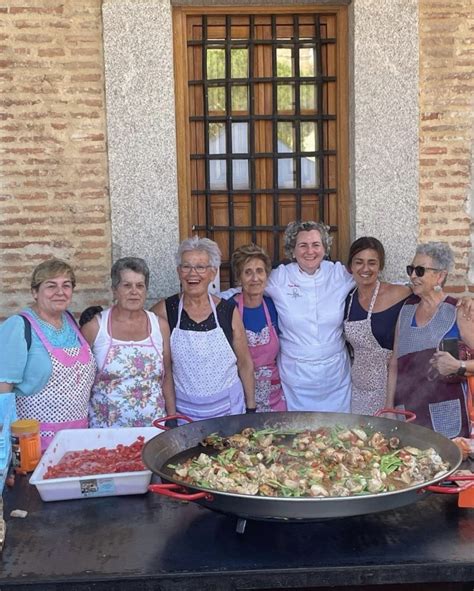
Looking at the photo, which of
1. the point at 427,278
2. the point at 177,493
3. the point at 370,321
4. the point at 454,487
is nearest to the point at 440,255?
the point at 427,278

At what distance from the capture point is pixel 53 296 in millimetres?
4121

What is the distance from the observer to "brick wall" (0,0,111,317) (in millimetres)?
5262

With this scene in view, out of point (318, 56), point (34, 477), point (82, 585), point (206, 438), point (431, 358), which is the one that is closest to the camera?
point (82, 585)

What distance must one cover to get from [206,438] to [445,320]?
1.77m

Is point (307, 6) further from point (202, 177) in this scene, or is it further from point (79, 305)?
point (79, 305)

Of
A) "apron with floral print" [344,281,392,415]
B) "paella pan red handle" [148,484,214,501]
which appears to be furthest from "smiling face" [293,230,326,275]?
"paella pan red handle" [148,484,214,501]

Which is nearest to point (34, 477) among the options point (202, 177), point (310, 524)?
point (310, 524)

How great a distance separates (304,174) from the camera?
580 centimetres

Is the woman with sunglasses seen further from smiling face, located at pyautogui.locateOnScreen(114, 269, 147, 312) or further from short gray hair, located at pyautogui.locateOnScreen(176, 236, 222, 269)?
smiling face, located at pyautogui.locateOnScreen(114, 269, 147, 312)

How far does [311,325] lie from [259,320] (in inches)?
13.5

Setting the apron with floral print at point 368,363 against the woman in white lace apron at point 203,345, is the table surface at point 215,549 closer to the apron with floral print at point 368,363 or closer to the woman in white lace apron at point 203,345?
the woman in white lace apron at point 203,345

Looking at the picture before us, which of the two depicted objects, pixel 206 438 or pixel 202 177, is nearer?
pixel 206 438

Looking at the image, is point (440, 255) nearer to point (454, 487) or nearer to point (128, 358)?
point (454, 487)

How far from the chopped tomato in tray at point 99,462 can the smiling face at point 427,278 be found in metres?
1.92
